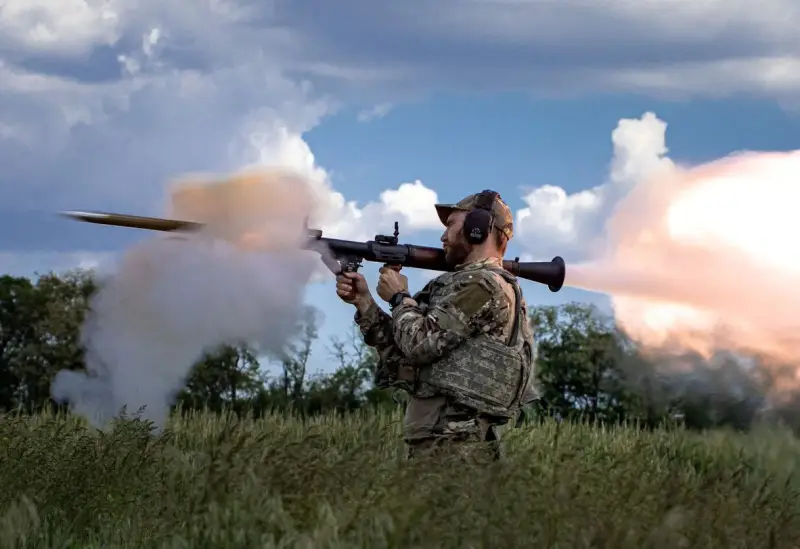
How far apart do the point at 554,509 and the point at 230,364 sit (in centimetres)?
2178

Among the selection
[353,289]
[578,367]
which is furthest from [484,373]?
[578,367]

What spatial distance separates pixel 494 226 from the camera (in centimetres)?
770

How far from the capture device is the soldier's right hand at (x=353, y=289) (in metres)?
7.83

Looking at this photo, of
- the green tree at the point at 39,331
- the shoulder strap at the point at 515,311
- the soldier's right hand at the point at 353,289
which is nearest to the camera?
the shoulder strap at the point at 515,311

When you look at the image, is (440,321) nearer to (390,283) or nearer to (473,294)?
(473,294)

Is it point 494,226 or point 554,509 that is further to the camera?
point 494,226

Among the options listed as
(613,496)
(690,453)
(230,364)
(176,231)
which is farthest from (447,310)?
(230,364)

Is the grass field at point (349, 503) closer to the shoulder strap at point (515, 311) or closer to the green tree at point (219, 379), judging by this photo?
the shoulder strap at point (515, 311)

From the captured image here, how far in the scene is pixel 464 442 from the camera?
756cm

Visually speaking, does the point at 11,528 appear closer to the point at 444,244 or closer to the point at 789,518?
the point at 444,244

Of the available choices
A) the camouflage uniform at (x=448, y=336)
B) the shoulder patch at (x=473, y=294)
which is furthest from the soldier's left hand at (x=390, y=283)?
the shoulder patch at (x=473, y=294)

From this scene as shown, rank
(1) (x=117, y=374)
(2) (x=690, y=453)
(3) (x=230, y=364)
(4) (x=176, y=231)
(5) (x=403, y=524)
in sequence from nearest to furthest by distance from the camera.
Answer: (5) (x=403, y=524) → (4) (x=176, y=231) → (1) (x=117, y=374) → (2) (x=690, y=453) → (3) (x=230, y=364)

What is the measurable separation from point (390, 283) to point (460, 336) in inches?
28.1

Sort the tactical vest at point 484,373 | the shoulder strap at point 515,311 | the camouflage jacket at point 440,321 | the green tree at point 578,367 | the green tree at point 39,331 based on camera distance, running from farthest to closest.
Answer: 1. the green tree at point 39,331
2. the green tree at point 578,367
3. the shoulder strap at point 515,311
4. the tactical vest at point 484,373
5. the camouflage jacket at point 440,321
